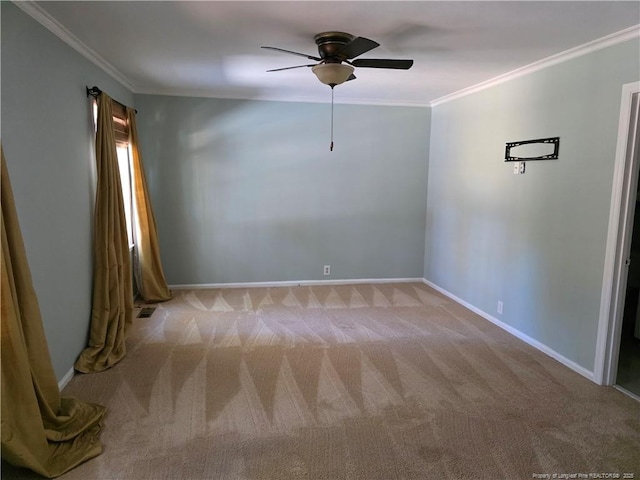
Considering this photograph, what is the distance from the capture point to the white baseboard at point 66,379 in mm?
2713

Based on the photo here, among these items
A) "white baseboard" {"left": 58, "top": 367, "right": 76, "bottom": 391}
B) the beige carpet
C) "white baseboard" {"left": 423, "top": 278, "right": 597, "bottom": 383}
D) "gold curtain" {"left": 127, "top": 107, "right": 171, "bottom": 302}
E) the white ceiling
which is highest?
the white ceiling

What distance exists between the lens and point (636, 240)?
167 inches

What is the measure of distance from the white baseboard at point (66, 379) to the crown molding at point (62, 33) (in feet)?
7.33

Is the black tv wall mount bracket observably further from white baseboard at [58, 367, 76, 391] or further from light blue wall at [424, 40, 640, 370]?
white baseboard at [58, 367, 76, 391]

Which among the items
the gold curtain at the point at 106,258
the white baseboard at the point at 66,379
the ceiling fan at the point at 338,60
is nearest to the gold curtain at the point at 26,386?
the white baseboard at the point at 66,379

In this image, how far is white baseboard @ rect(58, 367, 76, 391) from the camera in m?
2.71

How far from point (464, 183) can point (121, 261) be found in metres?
3.54

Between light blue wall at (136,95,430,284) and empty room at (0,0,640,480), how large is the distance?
28 millimetres

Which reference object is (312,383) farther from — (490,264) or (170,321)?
(490,264)

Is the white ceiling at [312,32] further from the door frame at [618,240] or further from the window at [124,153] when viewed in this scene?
the door frame at [618,240]

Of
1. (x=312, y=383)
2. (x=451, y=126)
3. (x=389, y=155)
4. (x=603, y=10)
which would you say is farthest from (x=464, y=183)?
(x=312, y=383)

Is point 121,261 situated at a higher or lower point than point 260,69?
lower

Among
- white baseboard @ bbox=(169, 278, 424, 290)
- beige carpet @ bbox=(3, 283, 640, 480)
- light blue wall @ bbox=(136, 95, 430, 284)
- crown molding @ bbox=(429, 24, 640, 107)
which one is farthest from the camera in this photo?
white baseboard @ bbox=(169, 278, 424, 290)

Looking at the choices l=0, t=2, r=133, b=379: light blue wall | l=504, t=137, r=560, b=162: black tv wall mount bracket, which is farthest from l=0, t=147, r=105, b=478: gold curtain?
l=504, t=137, r=560, b=162: black tv wall mount bracket
